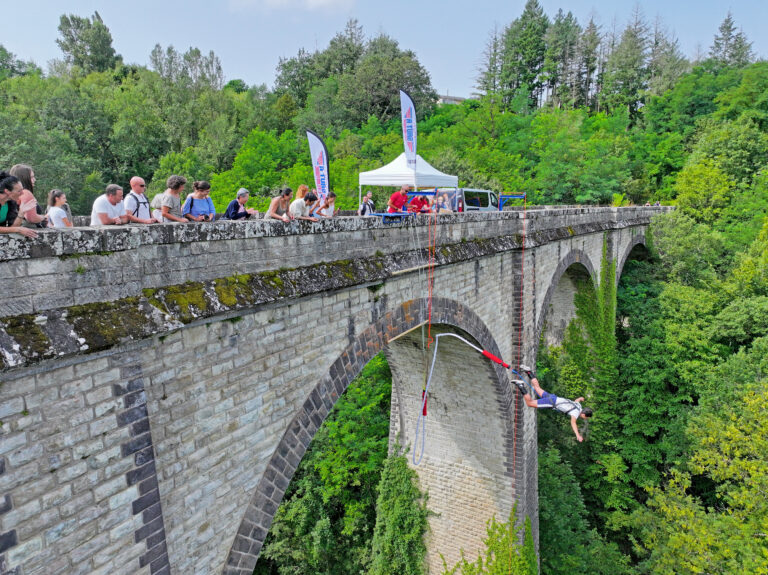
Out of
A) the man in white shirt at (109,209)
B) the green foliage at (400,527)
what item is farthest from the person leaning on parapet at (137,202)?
the green foliage at (400,527)

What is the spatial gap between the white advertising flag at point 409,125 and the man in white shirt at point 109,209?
655cm

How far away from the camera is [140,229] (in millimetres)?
3799

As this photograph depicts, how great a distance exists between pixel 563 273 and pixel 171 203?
13.7 metres

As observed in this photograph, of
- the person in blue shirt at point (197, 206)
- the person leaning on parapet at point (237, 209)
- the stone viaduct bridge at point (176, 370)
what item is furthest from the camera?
the person leaning on parapet at point (237, 209)

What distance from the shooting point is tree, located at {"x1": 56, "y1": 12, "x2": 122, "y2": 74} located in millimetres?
55250

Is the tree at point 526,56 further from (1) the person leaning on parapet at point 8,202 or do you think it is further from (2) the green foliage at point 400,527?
(1) the person leaning on parapet at point 8,202

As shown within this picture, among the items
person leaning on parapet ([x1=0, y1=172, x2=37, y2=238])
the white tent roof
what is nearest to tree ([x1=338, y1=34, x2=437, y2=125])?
the white tent roof

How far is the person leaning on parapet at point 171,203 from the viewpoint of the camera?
5.18 metres

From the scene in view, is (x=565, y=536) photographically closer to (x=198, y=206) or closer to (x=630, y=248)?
(x=198, y=206)

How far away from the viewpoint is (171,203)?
5398mm

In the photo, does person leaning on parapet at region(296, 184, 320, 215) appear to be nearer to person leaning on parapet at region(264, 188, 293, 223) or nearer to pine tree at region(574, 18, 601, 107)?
person leaning on parapet at region(264, 188, 293, 223)

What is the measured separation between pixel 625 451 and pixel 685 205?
1711 cm

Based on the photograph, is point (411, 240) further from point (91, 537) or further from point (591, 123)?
point (591, 123)

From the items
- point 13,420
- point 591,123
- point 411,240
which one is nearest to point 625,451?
point 411,240
